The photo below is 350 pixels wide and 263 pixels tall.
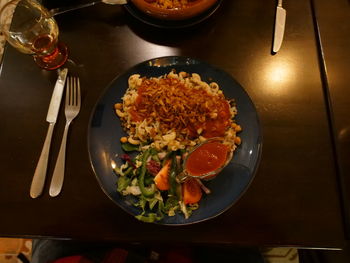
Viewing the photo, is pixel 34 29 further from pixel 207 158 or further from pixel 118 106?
pixel 207 158

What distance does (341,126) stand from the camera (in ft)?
4.46

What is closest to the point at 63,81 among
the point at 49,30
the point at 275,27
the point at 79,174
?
the point at 49,30

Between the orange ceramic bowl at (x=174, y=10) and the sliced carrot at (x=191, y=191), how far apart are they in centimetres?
86

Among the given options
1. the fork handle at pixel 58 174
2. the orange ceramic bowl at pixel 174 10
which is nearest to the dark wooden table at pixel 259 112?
the fork handle at pixel 58 174

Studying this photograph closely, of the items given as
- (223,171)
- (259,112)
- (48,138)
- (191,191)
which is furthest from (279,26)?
(48,138)

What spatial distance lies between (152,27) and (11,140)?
966 mm

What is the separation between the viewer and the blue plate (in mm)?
1130

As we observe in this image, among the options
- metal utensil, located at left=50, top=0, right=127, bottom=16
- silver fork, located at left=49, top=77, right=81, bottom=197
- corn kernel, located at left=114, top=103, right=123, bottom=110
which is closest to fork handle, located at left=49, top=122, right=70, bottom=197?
silver fork, located at left=49, top=77, right=81, bottom=197

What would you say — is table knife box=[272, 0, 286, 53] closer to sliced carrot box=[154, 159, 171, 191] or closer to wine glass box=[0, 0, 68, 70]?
sliced carrot box=[154, 159, 171, 191]

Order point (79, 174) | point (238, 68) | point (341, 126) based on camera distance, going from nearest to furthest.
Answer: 1. point (79, 174)
2. point (341, 126)
3. point (238, 68)

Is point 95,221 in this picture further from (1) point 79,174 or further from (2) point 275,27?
(2) point 275,27

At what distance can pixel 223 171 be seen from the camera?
1210 millimetres

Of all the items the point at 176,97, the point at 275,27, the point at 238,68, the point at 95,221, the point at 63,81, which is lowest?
the point at 95,221

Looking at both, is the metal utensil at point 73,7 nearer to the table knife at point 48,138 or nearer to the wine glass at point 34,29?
the wine glass at point 34,29
